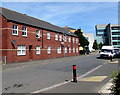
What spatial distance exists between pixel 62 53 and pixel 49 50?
646cm

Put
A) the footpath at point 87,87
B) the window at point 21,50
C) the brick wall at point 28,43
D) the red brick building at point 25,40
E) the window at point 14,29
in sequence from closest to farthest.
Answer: the footpath at point 87,87 → the brick wall at point 28,43 → the red brick building at point 25,40 → the window at point 14,29 → the window at point 21,50

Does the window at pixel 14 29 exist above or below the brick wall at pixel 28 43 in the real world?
above

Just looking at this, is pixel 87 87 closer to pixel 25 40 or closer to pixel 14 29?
pixel 14 29

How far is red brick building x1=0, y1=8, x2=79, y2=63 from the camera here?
2267 cm

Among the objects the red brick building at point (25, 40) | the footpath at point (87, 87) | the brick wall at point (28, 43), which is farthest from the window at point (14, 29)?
the footpath at point (87, 87)

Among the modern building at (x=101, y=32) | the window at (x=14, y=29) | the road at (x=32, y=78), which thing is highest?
the modern building at (x=101, y=32)

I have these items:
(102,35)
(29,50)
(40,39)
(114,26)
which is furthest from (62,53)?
(102,35)

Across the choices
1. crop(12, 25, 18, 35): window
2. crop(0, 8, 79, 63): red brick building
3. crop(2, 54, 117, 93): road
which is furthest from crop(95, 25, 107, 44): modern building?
crop(2, 54, 117, 93): road

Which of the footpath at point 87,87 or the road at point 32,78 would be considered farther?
the road at point 32,78

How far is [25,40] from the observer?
26.1 meters

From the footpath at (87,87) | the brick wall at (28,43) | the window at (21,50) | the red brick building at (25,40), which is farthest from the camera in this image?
the window at (21,50)

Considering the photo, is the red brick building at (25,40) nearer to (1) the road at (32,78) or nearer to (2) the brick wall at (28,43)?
(2) the brick wall at (28,43)

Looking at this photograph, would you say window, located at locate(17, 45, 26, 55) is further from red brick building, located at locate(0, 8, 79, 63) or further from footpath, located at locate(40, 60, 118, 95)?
footpath, located at locate(40, 60, 118, 95)

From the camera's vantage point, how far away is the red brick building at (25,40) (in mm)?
22672
